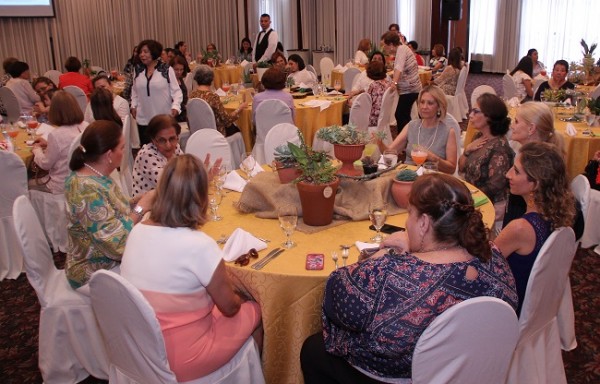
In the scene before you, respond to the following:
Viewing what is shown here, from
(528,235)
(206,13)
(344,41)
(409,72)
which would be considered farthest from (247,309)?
(344,41)

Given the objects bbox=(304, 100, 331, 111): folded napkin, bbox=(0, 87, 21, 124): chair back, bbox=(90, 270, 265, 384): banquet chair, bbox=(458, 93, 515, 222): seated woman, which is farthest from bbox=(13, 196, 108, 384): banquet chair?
bbox=(0, 87, 21, 124): chair back

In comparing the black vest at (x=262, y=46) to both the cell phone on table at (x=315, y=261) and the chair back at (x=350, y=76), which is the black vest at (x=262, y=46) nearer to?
the chair back at (x=350, y=76)

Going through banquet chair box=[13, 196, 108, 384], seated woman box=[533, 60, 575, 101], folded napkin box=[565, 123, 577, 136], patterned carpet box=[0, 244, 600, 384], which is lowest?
patterned carpet box=[0, 244, 600, 384]

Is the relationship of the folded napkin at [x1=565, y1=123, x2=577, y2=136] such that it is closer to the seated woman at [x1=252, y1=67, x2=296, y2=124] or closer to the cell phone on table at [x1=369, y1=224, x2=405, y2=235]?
the seated woman at [x1=252, y1=67, x2=296, y2=124]

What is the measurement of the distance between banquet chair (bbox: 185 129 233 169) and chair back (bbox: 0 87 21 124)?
341 cm

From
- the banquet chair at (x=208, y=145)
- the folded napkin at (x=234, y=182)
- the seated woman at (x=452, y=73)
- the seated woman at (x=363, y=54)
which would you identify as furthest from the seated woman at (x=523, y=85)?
the folded napkin at (x=234, y=182)

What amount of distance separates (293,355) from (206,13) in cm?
1290

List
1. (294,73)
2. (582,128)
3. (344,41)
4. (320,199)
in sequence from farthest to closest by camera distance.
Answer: (344,41)
(294,73)
(582,128)
(320,199)

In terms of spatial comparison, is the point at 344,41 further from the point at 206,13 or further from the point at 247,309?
the point at 247,309

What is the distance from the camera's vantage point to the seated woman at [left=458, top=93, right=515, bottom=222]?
3.57 meters

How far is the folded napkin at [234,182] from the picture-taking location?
3408 mm

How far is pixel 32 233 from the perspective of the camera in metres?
2.70

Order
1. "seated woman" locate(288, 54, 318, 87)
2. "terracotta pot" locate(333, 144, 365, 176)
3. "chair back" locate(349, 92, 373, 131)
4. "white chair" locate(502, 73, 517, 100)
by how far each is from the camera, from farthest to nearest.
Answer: "seated woman" locate(288, 54, 318, 87)
"white chair" locate(502, 73, 517, 100)
"chair back" locate(349, 92, 373, 131)
"terracotta pot" locate(333, 144, 365, 176)

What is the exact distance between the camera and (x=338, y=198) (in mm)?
2912
